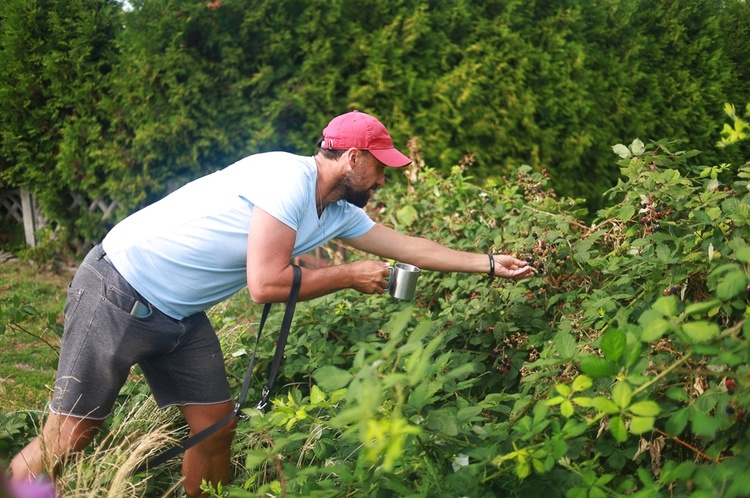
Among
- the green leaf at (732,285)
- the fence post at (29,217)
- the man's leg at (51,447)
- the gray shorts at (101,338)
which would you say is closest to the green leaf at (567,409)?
A: the green leaf at (732,285)

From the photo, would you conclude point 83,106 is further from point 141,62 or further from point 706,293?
point 706,293

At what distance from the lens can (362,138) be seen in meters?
2.74

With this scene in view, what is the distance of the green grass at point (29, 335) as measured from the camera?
3.96 metres

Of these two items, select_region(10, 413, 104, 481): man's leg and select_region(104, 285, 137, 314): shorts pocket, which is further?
select_region(104, 285, 137, 314): shorts pocket

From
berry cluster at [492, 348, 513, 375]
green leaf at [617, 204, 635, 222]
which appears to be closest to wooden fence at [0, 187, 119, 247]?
berry cluster at [492, 348, 513, 375]

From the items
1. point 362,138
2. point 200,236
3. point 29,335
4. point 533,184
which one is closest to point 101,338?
point 200,236

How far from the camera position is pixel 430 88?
255 inches

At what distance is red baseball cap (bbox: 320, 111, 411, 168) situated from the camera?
2742mm

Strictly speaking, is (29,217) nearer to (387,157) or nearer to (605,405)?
(387,157)

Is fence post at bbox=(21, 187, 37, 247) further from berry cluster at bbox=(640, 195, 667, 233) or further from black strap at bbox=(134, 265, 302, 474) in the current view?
berry cluster at bbox=(640, 195, 667, 233)

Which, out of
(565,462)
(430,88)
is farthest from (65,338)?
(430,88)

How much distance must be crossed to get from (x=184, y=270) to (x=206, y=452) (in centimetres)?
79

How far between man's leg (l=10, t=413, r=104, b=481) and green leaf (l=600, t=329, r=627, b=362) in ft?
6.44

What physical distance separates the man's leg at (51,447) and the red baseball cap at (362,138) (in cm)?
145
